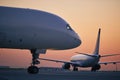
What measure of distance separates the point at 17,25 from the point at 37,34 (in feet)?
5.39

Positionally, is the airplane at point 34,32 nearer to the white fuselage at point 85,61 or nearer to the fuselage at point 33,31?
the fuselage at point 33,31

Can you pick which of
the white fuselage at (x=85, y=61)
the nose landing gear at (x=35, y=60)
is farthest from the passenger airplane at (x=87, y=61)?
the nose landing gear at (x=35, y=60)

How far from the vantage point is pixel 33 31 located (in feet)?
77.3

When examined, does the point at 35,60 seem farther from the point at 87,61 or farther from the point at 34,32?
the point at 87,61

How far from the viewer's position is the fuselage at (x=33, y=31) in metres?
22.7

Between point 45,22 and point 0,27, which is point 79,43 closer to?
point 45,22

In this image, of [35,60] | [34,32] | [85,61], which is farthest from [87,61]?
[34,32]

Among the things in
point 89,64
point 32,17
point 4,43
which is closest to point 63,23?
point 32,17

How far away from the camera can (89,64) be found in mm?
81188

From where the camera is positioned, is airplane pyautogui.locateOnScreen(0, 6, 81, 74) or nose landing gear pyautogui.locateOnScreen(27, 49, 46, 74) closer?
airplane pyautogui.locateOnScreen(0, 6, 81, 74)

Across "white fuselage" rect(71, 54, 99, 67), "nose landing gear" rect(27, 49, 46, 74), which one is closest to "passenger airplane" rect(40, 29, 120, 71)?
"white fuselage" rect(71, 54, 99, 67)

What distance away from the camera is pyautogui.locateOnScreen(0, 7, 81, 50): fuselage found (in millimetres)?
22688

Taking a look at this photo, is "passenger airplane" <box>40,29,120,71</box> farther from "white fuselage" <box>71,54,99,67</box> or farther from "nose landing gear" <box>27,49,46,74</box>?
"nose landing gear" <box>27,49,46,74</box>

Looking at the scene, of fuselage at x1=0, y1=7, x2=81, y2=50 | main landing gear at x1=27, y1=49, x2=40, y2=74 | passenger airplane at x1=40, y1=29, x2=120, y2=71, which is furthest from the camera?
passenger airplane at x1=40, y1=29, x2=120, y2=71
